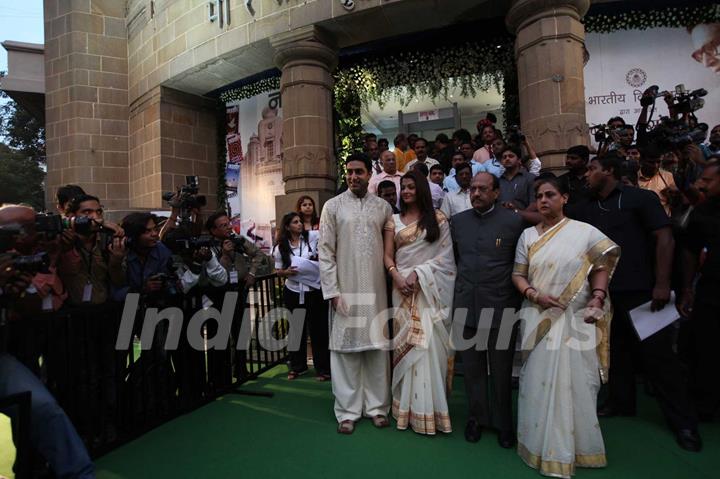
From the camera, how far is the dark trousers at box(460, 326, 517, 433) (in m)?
2.86

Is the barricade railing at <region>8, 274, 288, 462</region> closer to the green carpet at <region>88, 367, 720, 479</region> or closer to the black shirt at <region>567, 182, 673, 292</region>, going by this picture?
the green carpet at <region>88, 367, 720, 479</region>

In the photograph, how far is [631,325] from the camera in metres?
3.03

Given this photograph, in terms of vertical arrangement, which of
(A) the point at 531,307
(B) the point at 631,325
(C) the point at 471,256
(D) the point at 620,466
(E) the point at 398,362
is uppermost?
(C) the point at 471,256

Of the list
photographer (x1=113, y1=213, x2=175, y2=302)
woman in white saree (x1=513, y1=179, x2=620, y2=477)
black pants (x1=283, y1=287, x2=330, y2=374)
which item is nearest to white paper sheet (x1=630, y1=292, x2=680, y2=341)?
woman in white saree (x1=513, y1=179, x2=620, y2=477)

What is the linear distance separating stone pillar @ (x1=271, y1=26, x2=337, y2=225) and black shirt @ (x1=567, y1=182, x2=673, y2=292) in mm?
4637

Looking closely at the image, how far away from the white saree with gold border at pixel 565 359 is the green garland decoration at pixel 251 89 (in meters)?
7.77

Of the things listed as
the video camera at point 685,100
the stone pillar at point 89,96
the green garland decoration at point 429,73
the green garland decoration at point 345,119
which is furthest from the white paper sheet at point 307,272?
the stone pillar at point 89,96

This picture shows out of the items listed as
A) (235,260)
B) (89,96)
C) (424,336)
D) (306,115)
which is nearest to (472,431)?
(424,336)

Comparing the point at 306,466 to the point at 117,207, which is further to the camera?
the point at 117,207

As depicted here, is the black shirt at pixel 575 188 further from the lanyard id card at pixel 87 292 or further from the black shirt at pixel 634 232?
the lanyard id card at pixel 87 292

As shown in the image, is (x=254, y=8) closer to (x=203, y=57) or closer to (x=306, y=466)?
(x=203, y=57)

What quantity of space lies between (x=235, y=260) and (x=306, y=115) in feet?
11.7

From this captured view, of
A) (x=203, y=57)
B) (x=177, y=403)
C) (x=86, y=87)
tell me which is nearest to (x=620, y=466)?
(x=177, y=403)

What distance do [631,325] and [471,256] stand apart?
3.88ft
